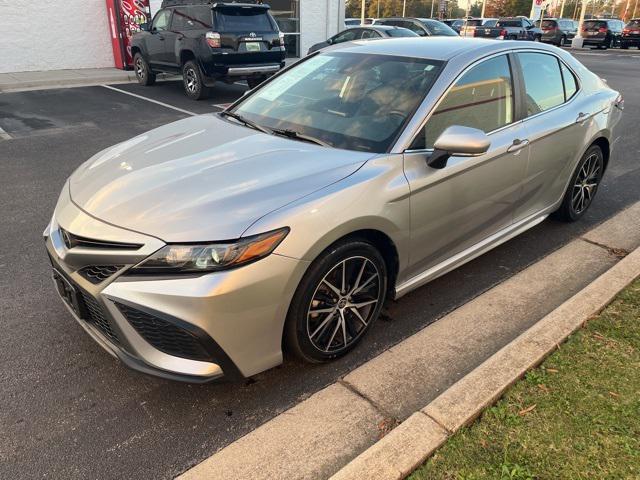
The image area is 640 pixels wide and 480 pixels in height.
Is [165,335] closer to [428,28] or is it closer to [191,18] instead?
[191,18]

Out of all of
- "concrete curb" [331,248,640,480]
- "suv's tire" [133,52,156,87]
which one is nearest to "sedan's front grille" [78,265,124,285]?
"concrete curb" [331,248,640,480]

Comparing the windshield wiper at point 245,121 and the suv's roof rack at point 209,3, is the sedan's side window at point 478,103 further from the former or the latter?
the suv's roof rack at point 209,3

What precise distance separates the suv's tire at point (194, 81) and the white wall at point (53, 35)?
4.87 m

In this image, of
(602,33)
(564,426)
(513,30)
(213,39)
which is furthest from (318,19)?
(602,33)

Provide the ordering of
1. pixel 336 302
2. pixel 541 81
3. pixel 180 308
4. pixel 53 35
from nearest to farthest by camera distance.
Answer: pixel 180 308 < pixel 336 302 < pixel 541 81 < pixel 53 35

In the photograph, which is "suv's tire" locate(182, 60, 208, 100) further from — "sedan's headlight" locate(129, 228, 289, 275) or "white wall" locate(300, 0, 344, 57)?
"sedan's headlight" locate(129, 228, 289, 275)

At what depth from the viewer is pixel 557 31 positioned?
32562 millimetres

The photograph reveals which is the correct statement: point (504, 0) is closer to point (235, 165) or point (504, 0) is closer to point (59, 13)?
point (59, 13)

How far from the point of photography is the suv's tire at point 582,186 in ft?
15.0

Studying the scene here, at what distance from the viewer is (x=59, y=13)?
13500 millimetres

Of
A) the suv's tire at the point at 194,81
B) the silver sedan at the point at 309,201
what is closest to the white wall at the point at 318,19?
the suv's tire at the point at 194,81

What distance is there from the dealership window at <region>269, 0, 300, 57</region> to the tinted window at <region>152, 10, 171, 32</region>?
19.2ft

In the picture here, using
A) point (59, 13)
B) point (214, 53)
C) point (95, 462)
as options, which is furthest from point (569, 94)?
point (59, 13)

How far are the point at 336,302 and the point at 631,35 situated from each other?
3452 cm
